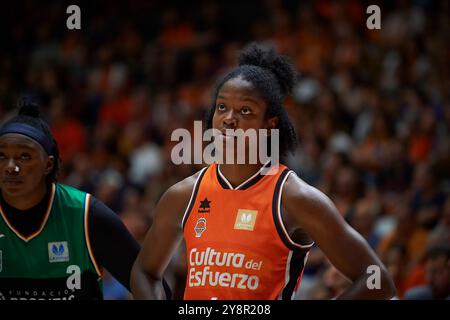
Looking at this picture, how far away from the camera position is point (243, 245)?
3375mm

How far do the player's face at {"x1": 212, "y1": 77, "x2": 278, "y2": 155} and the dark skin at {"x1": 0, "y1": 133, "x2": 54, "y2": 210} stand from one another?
0.84m

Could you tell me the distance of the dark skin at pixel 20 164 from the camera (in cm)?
365

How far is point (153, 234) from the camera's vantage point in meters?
3.61

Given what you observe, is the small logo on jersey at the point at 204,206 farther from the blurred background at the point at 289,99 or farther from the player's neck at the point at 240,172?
the blurred background at the point at 289,99

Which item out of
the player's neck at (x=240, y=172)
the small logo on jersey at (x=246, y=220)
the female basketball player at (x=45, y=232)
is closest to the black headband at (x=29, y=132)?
the female basketball player at (x=45, y=232)

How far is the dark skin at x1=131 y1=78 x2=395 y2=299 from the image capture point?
326 cm

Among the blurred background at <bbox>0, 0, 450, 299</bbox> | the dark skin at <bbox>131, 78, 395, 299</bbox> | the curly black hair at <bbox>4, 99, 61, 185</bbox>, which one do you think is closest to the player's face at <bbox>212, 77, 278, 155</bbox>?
the dark skin at <bbox>131, 78, 395, 299</bbox>

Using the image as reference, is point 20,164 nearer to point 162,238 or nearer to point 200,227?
point 162,238

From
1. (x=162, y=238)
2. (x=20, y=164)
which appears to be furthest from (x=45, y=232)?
(x=162, y=238)

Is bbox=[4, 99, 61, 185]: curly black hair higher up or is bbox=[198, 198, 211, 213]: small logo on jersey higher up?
bbox=[4, 99, 61, 185]: curly black hair

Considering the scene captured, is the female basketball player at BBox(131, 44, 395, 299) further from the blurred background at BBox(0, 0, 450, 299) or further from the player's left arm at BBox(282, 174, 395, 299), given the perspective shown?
the blurred background at BBox(0, 0, 450, 299)

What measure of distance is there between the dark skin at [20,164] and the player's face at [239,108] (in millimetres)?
844


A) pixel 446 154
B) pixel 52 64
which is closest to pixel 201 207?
pixel 446 154
